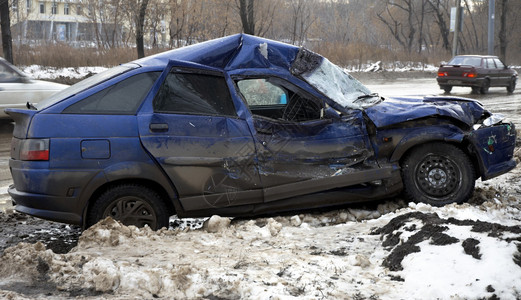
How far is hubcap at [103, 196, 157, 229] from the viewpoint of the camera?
537cm

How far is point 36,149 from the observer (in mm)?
5250

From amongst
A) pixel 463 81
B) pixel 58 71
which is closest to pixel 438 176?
pixel 463 81

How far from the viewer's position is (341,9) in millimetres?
73375

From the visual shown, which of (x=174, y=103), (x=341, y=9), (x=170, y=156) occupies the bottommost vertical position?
(x=170, y=156)

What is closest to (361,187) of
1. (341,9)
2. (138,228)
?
(138,228)

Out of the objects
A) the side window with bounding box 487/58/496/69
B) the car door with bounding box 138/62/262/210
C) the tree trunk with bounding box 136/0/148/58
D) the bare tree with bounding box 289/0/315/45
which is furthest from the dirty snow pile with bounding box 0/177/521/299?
the bare tree with bounding box 289/0/315/45

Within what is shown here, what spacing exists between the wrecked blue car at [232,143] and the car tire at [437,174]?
0.03ft

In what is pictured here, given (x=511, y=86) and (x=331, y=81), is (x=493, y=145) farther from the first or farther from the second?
(x=511, y=86)

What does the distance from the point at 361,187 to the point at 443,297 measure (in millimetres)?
2260

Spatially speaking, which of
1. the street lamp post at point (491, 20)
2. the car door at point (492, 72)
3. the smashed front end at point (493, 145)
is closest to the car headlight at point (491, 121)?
the smashed front end at point (493, 145)

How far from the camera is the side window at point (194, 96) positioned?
554cm

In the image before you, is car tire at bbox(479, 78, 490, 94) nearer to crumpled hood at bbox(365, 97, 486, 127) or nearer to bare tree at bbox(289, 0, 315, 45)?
bare tree at bbox(289, 0, 315, 45)

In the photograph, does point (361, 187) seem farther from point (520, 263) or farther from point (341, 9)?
point (341, 9)

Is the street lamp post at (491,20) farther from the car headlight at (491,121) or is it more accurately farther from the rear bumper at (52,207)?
the rear bumper at (52,207)
